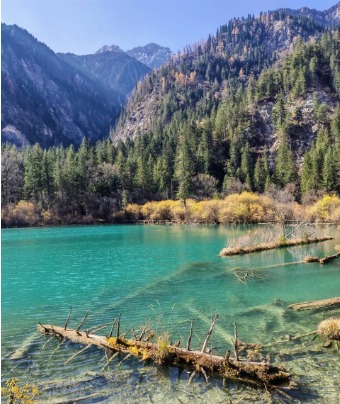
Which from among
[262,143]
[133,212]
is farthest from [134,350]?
[262,143]

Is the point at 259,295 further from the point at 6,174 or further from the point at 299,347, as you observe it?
the point at 6,174

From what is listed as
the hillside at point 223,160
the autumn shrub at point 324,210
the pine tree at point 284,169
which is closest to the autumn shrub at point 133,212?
the hillside at point 223,160

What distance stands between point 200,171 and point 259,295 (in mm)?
116378

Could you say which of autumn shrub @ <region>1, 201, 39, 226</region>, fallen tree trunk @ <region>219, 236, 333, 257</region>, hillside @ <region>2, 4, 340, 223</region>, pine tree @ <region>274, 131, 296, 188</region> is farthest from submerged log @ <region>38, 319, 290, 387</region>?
pine tree @ <region>274, 131, 296, 188</region>

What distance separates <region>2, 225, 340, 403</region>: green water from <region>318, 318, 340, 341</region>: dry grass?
0.76 metres

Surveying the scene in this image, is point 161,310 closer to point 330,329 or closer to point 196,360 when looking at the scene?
point 196,360

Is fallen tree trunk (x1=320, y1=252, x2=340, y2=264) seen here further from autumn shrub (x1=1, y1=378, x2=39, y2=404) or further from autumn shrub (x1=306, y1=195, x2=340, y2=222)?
autumn shrub (x1=306, y1=195, x2=340, y2=222)

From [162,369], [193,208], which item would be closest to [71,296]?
[162,369]

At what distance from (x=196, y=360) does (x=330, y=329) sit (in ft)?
23.0

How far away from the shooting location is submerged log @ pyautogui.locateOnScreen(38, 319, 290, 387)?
12.4 m

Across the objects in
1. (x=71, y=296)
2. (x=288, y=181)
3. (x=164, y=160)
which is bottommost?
→ (x=71, y=296)

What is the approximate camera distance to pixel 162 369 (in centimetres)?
1367

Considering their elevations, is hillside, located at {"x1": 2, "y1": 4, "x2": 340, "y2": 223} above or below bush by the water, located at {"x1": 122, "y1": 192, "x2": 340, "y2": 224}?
above

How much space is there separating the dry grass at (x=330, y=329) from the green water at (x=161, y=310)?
760mm
